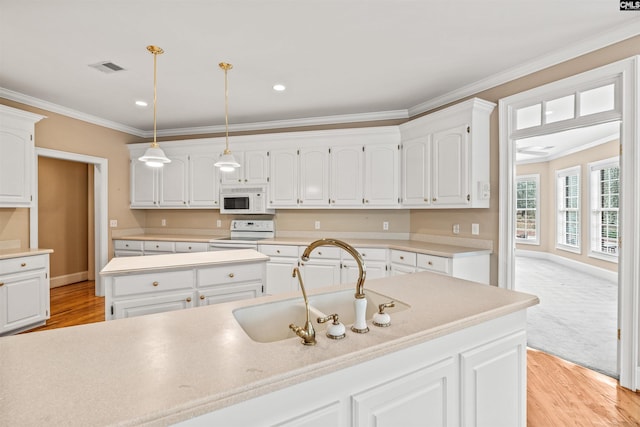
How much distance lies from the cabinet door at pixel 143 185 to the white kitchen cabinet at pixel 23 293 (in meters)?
1.71

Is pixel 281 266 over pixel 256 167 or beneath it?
beneath

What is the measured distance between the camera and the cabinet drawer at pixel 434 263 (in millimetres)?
3019

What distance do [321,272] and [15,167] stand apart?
11.9 feet

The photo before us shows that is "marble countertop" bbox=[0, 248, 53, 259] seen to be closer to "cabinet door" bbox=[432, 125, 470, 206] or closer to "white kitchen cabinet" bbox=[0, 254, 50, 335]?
"white kitchen cabinet" bbox=[0, 254, 50, 335]

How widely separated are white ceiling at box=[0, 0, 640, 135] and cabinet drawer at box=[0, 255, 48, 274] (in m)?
1.89

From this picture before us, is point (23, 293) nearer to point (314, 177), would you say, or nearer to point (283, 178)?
point (283, 178)

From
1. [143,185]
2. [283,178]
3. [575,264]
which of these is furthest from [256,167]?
[575,264]

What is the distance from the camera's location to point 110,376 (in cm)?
83

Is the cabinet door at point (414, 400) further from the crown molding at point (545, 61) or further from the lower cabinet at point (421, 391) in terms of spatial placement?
the crown molding at point (545, 61)

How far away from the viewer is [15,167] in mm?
3365

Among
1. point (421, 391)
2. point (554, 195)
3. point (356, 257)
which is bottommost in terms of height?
point (421, 391)

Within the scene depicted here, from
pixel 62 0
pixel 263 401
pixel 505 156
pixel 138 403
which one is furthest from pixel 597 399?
pixel 62 0

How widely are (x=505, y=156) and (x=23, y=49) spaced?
451 centimetres

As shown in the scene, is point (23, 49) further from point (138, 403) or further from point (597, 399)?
point (597, 399)
